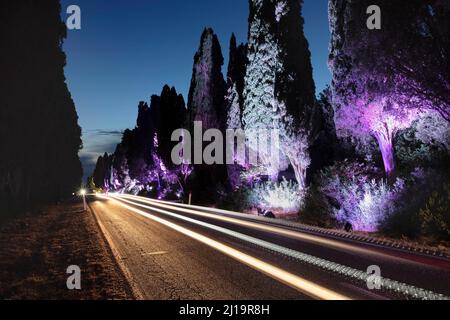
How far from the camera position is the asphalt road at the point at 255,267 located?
5.26 metres

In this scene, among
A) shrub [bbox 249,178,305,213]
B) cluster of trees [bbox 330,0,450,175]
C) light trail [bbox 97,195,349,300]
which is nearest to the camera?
light trail [bbox 97,195,349,300]

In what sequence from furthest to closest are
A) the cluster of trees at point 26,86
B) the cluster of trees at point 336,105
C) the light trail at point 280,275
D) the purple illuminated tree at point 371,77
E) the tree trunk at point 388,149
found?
the cluster of trees at point 26,86, the tree trunk at point 388,149, the purple illuminated tree at point 371,77, the cluster of trees at point 336,105, the light trail at point 280,275

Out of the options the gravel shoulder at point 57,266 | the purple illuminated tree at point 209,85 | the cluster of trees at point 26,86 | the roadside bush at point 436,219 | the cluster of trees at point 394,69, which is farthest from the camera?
the purple illuminated tree at point 209,85

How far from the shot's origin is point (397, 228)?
437 inches

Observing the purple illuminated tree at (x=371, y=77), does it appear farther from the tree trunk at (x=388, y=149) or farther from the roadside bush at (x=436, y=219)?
the roadside bush at (x=436, y=219)

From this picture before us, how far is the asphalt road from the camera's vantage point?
5.26m

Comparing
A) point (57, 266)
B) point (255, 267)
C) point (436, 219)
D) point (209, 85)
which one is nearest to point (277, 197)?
point (436, 219)

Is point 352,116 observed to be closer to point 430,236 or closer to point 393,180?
point 393,180

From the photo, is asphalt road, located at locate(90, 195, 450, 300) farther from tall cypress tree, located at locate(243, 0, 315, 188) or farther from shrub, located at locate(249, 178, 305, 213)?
tall cypress tree, located at locate(243, 0, 315, 188)

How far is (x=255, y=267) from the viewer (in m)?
6.71

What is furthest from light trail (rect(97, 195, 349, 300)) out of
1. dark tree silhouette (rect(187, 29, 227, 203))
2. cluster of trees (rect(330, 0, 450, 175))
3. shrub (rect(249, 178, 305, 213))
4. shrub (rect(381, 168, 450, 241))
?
dark tree silhouette (rect(187, 29, 227, 203))

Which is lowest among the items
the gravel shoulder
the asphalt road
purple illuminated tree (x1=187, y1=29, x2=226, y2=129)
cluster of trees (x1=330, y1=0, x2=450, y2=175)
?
the gravel shoulder

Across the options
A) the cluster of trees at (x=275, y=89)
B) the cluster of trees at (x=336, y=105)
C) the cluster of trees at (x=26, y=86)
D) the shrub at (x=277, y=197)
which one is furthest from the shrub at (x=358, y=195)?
the cluster of trees at (x=26, y=86)
